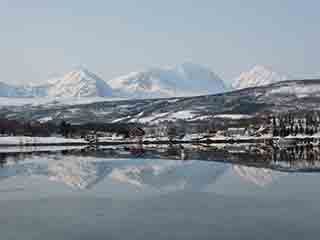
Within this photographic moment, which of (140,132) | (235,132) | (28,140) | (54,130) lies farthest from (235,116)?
(28,140)

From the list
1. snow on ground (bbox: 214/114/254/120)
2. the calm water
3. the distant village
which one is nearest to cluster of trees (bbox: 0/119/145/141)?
the distant village

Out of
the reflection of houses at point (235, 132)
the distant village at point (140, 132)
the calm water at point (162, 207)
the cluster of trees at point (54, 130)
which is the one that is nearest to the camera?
the calm water at point (162, 207)

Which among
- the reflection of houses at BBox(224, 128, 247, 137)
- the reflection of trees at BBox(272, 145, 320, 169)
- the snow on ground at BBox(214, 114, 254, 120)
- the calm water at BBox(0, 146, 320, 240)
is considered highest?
the snow on ground at BBox(214, 114, 254, 120)

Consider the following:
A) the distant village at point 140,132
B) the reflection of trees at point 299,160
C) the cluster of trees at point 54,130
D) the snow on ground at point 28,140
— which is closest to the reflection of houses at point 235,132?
the distant village at point 140,132

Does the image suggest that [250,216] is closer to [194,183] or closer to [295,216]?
[295,216]

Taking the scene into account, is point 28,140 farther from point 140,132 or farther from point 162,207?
point 162,207

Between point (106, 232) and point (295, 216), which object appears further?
point (295, 216)

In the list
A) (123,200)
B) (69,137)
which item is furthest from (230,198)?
(69,137)

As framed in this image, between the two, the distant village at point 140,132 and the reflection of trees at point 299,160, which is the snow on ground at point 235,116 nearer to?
the distant village at point 140,132

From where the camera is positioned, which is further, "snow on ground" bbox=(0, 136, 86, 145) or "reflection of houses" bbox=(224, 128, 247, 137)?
"reflection of houses" bbox=(224, 128, 247, 137)

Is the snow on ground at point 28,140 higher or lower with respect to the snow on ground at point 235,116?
lower

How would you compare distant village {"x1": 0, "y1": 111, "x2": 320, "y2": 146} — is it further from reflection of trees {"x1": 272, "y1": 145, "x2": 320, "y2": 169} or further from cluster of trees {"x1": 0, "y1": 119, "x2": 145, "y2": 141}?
reflection of trees {"x1": 272, "y1": 145, "x2": 320, "y2": 169}

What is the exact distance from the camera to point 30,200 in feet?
60.3

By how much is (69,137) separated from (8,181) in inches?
3389
